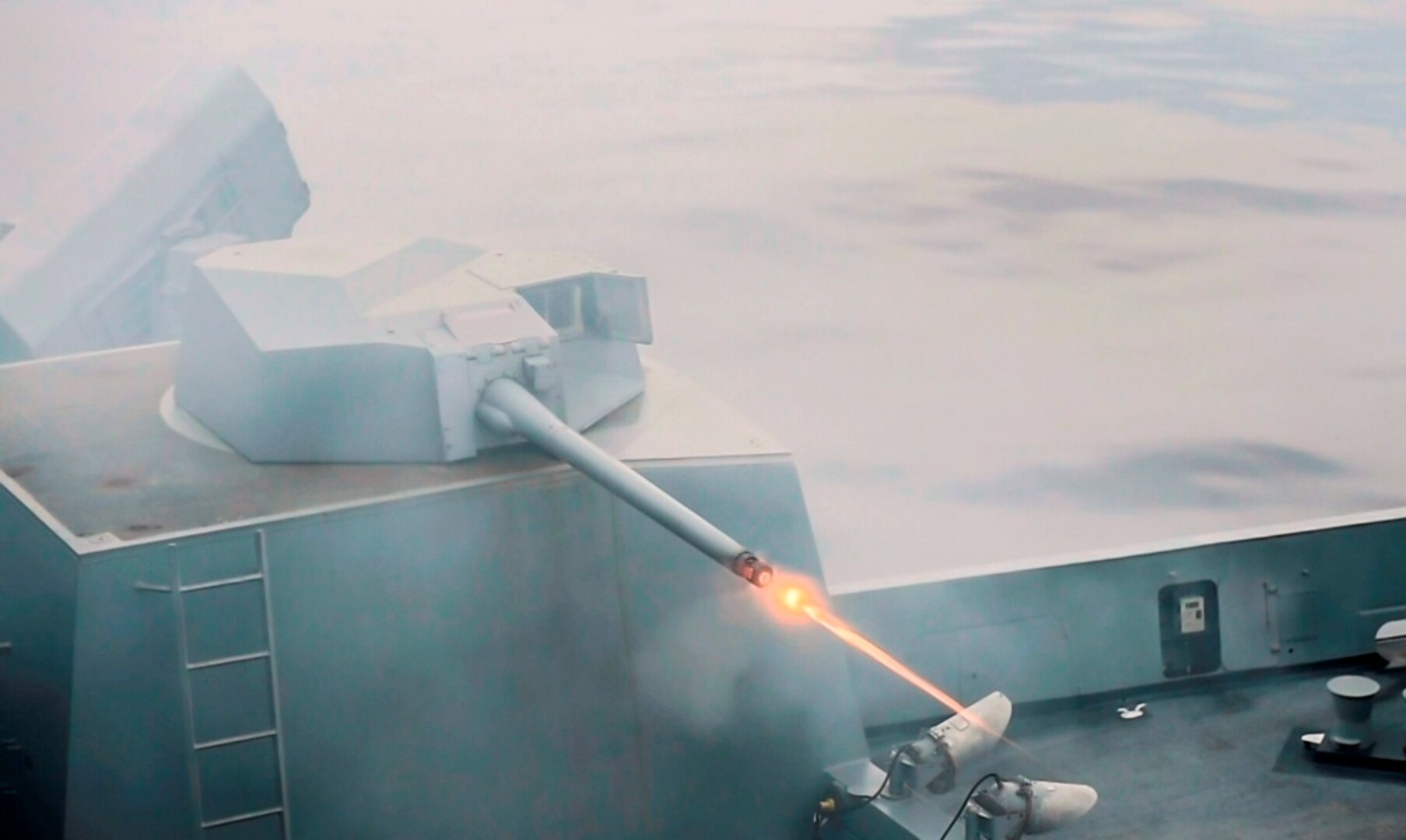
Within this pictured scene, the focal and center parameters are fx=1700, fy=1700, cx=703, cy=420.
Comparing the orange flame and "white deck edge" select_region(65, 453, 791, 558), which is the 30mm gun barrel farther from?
the orange flame

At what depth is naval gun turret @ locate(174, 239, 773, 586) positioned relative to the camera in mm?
4535

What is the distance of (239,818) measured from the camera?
4145mm

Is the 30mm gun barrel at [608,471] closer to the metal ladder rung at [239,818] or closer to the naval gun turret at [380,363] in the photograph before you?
the naval gun turret at [380,363]

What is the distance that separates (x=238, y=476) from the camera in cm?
457

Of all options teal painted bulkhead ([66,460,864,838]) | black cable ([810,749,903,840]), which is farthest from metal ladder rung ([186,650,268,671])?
black cable ([810,749,903,840])

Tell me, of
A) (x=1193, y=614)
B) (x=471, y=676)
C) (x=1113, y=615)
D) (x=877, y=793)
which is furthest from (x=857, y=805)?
(x=1193, y=614)

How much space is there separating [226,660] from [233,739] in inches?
7.6

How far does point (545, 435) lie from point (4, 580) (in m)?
1.48

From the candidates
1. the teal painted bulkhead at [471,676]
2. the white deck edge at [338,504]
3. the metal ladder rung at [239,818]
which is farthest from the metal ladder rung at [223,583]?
the metal ladder rung at [239,818]

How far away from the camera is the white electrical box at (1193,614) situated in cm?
630

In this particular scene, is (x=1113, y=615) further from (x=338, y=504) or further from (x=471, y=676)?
(x=338, y=504)

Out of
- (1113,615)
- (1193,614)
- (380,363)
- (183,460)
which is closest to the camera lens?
(380,363)

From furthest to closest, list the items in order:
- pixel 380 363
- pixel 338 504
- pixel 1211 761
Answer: pixel 1211 761
pixel 380 363
pixel 338 504

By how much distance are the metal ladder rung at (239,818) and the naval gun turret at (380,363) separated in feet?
3.16
